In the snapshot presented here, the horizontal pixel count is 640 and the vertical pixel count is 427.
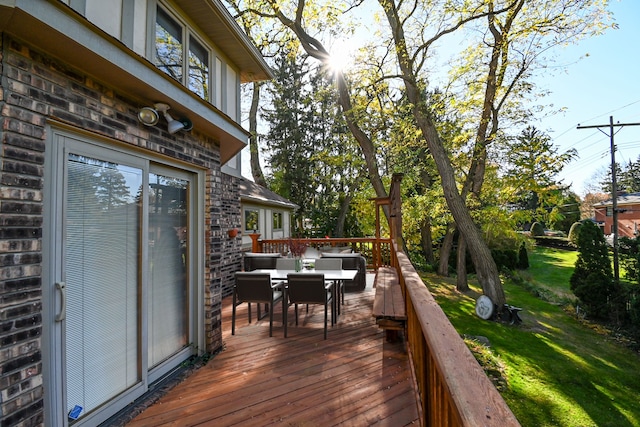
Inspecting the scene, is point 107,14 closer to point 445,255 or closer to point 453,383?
point 453,383

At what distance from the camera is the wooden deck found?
2.47 m

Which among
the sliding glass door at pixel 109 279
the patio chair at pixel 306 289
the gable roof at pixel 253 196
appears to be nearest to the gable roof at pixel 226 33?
the sliding glass door at pixel 109 279

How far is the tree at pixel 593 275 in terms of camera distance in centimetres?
1026

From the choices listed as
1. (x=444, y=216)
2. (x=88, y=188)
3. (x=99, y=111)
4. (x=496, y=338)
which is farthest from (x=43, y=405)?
(x=444, y=216)

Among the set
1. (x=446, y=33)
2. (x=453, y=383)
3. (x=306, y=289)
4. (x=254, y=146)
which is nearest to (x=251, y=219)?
(x=254, y=146)

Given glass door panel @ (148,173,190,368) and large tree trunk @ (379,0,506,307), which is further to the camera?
large tree trunk @ (379,0,506,307)

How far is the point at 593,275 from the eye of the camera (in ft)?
34.4

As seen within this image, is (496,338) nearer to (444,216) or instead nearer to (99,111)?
(444,216)

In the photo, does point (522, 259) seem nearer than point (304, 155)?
Yes

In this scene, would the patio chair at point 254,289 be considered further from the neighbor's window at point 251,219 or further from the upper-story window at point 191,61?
the neighbor's window at point 251,219

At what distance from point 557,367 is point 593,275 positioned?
5.51 meters

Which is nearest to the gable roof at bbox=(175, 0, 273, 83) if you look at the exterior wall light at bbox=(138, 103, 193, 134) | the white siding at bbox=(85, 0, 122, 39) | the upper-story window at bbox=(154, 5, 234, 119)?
the upper-story window at bbox=(154, 5, 234, 119)

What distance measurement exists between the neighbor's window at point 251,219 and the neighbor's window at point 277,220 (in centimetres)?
216

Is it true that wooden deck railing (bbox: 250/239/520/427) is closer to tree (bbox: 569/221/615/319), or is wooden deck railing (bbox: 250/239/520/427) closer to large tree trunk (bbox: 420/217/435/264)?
tree (bbox: 569/221/615/319)
